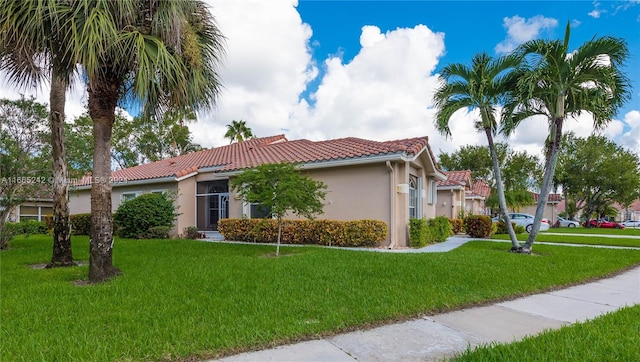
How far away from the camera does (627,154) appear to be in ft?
123

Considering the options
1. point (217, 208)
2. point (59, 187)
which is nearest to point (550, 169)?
point (59, 187)

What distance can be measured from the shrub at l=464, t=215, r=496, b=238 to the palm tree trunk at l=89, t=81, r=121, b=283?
17179 millimetres

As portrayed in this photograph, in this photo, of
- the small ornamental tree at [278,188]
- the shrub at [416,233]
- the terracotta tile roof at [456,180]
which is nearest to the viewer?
the small ornamental tree at [278,188]

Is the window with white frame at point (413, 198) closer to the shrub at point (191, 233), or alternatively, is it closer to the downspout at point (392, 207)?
the downspout at point (392, 207)

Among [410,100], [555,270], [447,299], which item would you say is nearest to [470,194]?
[410,100]

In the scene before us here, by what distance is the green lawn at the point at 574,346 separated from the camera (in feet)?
11.5

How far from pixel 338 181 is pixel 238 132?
84.1 ft

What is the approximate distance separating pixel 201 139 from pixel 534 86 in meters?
37.1

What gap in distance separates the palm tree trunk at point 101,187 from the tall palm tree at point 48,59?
25.6 inches

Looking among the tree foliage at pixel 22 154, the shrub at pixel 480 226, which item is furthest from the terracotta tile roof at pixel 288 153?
the tree foliage at pixel 22 154

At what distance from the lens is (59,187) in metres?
8.87

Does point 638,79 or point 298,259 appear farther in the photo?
point 638,79

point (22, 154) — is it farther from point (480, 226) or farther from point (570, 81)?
point (480, 226)

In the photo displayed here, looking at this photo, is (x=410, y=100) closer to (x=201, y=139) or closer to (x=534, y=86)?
(x=534, y=86)
